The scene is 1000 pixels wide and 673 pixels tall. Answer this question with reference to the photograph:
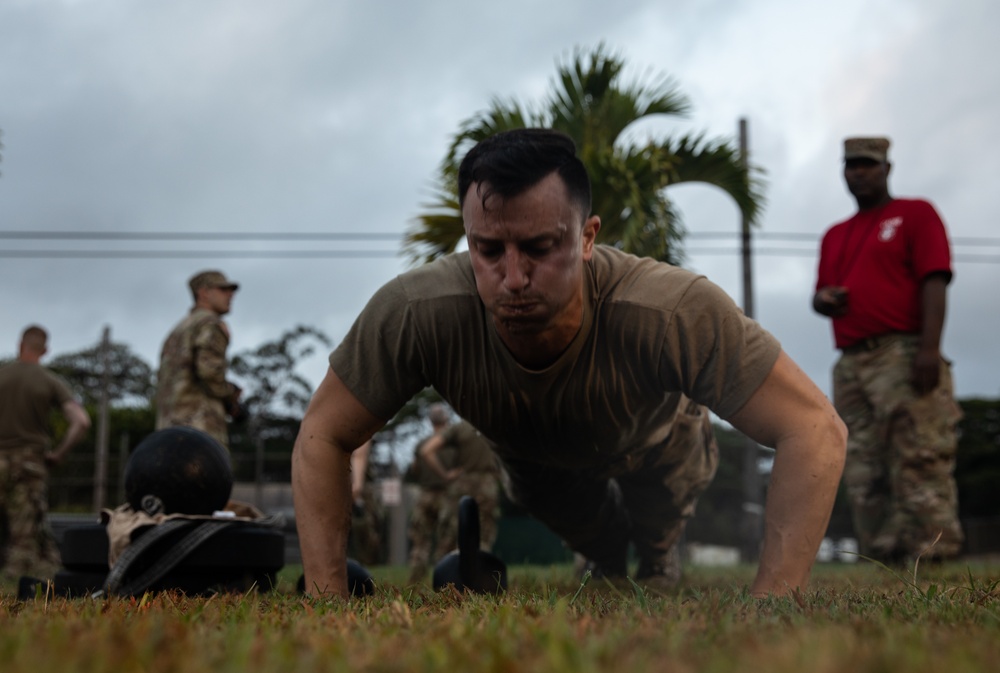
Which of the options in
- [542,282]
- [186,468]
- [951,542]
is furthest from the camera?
[951,542]

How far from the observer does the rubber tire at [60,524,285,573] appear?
388 centimetres

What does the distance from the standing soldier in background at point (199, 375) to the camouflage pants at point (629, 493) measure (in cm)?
330

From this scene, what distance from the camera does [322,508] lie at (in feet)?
11.1

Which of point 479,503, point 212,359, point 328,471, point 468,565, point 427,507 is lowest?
point 427,507

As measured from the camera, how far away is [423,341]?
11.1ft

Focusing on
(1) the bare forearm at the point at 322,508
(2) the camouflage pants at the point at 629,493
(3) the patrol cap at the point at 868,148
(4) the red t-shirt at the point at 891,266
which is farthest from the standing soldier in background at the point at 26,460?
(3) the patrol cap at the point at 868,148

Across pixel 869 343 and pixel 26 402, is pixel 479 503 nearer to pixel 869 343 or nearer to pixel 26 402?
pixel 26 402

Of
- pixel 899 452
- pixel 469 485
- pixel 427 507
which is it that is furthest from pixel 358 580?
pixel 427 507

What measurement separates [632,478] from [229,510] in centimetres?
192

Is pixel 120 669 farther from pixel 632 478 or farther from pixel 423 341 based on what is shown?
pixel 632 478

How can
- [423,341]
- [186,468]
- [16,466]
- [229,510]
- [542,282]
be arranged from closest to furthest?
[542,282]
[423,341]
[186,468]
[229,510]
[16,466]

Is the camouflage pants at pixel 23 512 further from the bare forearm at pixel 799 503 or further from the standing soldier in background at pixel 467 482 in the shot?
the bare forearm at pixel 799 503

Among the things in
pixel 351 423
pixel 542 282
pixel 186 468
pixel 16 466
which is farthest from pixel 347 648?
pixel 16 466

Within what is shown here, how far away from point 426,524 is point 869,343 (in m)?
6.56
